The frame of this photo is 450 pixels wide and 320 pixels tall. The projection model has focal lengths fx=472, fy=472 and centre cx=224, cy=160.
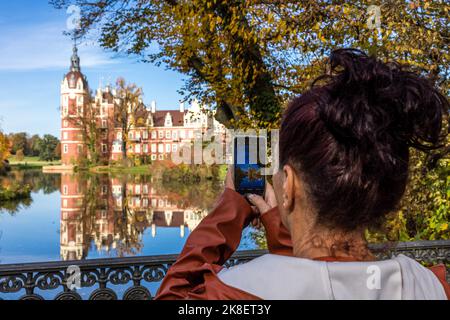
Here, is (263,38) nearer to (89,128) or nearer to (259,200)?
(259,200)

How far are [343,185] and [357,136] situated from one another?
80 millimetres

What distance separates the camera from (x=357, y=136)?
74 cm

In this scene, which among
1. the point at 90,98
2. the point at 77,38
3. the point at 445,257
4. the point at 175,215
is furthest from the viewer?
the point at 90,98

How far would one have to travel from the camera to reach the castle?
39.9 m

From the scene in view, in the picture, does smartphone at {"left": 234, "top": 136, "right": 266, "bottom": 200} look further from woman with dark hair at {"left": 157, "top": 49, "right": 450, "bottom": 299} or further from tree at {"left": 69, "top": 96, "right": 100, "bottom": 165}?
tree at {"left": 69, "top": 96, "right": 100, "bottom": 165}

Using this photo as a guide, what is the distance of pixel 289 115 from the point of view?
79 centimetres

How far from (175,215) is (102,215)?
3.79m

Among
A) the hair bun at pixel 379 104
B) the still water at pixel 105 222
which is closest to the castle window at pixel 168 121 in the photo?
the still water at pixel 105 222

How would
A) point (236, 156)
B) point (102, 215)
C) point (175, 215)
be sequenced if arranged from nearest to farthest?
point (236, 156), point (175, 215), point (102, 215)

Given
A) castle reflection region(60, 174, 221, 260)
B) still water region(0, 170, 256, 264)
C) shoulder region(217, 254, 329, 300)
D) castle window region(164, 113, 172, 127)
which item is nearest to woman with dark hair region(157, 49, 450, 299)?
shoulder region(217, 254, 329, 300)

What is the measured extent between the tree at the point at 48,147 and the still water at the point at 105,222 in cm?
1934

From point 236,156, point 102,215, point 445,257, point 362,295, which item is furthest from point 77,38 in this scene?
point 102,215

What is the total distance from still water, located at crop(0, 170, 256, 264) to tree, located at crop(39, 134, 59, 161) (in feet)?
63.4
